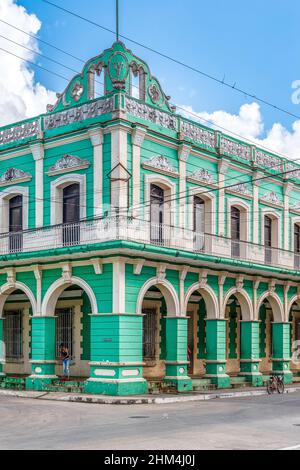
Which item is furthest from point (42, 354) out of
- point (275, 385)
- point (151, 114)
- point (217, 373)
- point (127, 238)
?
point (151, 114)

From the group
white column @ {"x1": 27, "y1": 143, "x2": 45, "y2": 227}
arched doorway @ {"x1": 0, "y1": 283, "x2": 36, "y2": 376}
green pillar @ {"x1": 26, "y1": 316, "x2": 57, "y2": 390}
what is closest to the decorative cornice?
white column @ {"x1": 27, "y1": 143, "x2": 45, "y2": 227}

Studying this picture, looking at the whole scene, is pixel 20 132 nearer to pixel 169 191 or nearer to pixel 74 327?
pixel 169 191

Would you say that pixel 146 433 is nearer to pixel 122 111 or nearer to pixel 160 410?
pixel 160 410

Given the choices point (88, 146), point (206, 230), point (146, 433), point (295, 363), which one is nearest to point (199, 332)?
point (206, 230)

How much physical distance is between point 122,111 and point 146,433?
11.3 metres

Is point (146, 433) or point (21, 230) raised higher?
point (21, 230)

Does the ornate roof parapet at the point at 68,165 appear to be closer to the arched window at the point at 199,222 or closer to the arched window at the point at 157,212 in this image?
the arched window at the point at 157,212

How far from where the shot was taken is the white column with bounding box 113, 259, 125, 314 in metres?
20.9

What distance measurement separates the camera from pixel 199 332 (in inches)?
1083

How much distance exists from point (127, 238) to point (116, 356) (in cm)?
333

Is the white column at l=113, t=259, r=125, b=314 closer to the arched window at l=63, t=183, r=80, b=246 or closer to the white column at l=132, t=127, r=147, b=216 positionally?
the white column at l=132, t=127, r=147, b=216

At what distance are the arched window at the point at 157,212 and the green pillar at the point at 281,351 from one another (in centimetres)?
753

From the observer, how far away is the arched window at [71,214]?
22.7 m

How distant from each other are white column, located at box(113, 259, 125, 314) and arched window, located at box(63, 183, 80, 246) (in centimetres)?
198
